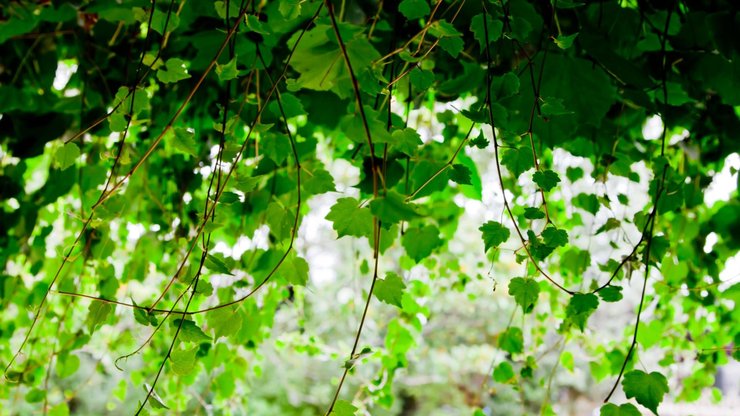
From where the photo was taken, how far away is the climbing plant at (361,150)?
519 millimetres

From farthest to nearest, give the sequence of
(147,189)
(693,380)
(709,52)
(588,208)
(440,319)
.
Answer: (440,319) < (693,380) < (147,189) < (588,208) < (709,52)

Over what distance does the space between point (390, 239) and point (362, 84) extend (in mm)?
392

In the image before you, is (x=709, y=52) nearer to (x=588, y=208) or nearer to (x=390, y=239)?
(x=588, y=208)

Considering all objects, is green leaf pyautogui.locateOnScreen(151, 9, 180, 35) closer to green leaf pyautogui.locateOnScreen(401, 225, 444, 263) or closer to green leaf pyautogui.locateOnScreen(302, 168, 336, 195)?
green leaf pyautogui.locateOnScreen(302, 168, 336, 195)

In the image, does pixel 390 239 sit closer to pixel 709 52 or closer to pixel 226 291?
pixel 226 291

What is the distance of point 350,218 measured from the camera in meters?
0.49

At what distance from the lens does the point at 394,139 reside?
49cm

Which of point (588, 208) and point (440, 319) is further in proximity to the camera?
point (440, 319)

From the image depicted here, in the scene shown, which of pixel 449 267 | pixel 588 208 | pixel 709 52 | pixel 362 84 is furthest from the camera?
pixel 449 267

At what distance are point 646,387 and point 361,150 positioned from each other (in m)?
0.37

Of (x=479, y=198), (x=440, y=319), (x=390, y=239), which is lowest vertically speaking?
(x=390, y=239)

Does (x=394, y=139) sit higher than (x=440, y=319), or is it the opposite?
(x=440, y=319)

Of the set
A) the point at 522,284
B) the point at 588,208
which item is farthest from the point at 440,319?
the point at 522,284

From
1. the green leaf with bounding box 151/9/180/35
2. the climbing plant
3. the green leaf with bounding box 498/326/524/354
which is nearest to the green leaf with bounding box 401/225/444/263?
the climbing plant
